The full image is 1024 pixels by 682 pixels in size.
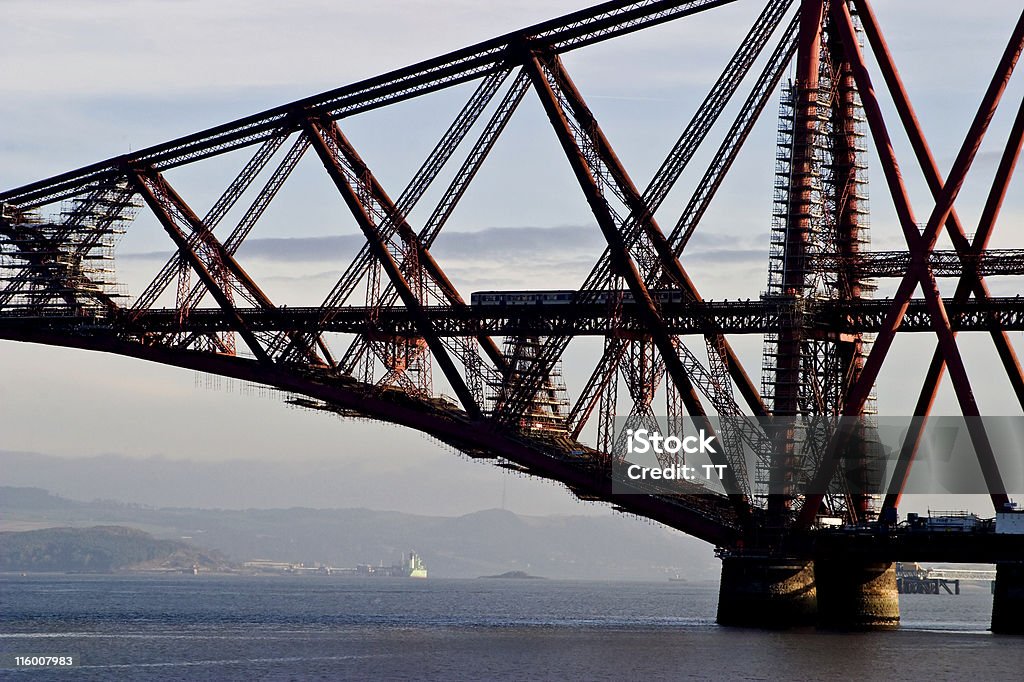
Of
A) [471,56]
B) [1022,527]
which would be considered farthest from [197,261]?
[1022,527]

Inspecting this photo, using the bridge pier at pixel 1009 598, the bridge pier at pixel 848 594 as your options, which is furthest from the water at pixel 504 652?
the bridge pier at pixel 848 594

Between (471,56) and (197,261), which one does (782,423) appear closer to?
(471,56)

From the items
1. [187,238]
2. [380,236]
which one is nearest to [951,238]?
[380,236]

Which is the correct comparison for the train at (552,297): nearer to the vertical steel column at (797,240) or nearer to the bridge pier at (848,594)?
the vertical steel column at (797,240)

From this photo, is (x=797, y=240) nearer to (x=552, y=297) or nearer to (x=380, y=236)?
(x=552, y=297)

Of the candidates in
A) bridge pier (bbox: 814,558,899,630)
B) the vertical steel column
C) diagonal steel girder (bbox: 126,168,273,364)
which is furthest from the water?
diagonal steel girder (bbox: 126,168,273,364)
